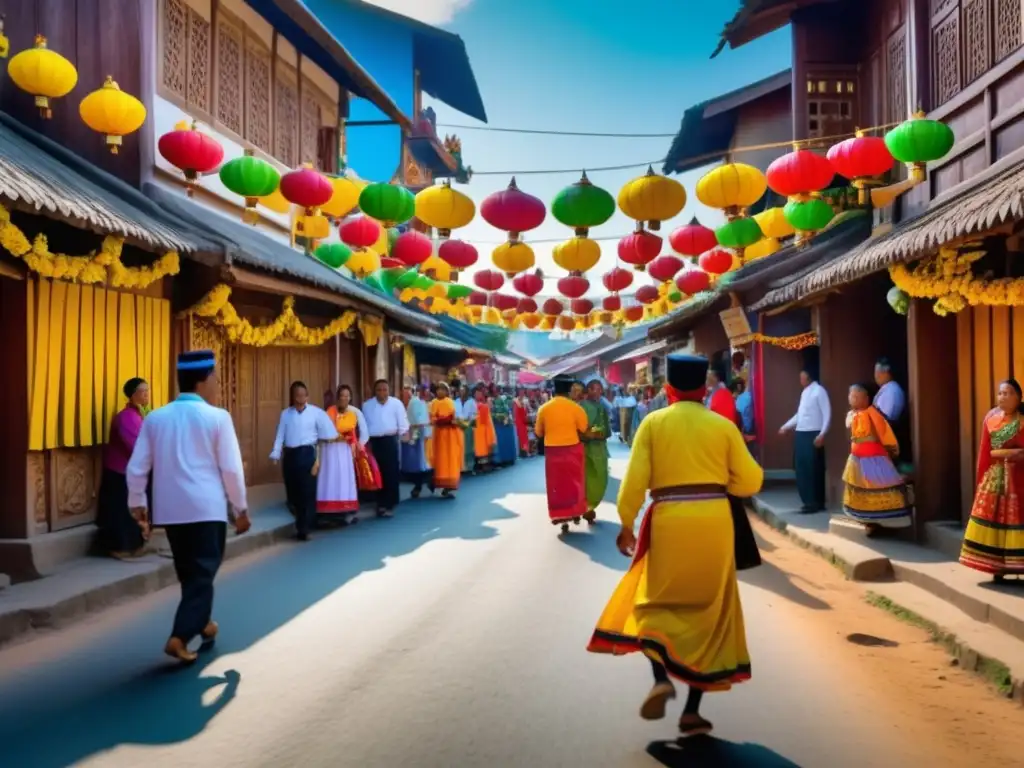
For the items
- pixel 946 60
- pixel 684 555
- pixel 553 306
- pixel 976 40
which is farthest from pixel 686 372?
pixel 553 306

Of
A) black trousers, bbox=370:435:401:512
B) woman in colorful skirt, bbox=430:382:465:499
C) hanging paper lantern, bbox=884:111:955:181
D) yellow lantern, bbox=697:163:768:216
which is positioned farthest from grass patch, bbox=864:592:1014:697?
woman in colorful skirt, bbox=430:382:465:499

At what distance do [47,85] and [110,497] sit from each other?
4.21 metres

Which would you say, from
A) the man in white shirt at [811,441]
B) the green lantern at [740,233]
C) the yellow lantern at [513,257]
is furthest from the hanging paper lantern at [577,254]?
the man in white shirt at [811,441]

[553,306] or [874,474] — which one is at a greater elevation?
[553,306]

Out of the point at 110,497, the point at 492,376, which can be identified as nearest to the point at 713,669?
the point at 110,497

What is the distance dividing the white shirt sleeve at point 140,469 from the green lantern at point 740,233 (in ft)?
30.6

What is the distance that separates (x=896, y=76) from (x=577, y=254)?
550cm

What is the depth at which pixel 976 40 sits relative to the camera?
10359mm

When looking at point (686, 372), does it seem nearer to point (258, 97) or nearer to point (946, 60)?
point (946, 60)

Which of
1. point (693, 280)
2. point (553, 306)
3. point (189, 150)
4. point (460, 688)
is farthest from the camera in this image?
point (553, 306)

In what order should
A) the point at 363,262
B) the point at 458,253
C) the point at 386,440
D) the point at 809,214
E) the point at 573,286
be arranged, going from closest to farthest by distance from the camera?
the point at 809,214 → the point at 458,253 → the point at 386,440 → the point at 363,262 → the point at 573,286

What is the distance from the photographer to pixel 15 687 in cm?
550

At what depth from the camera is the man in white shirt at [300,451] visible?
460 inches

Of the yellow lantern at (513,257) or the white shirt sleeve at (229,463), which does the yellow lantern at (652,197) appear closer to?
the yellow lantern at (513,257)
